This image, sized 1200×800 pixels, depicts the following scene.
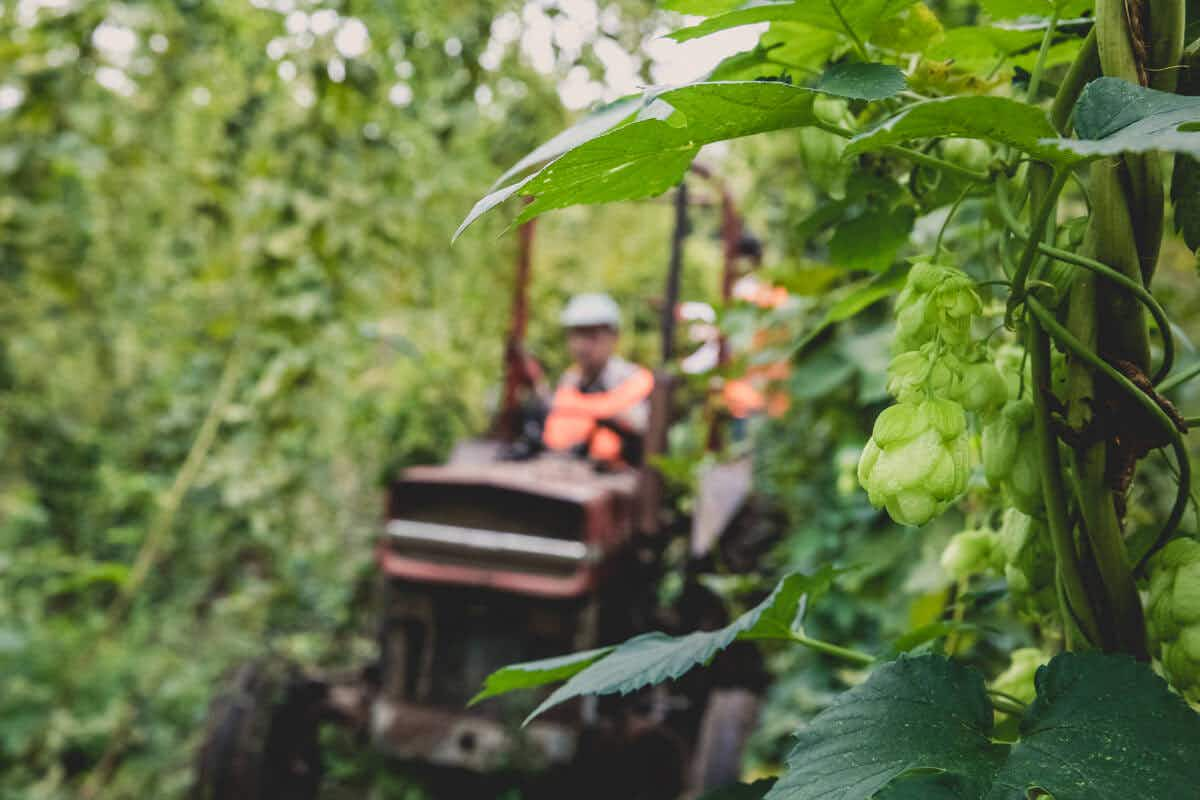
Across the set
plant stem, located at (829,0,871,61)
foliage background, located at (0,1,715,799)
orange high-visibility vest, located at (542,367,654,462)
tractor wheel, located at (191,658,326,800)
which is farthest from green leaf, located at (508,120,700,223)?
orange high-visibility vest, located at (542,367,654,462)

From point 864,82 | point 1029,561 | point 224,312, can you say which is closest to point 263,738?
point 224,312

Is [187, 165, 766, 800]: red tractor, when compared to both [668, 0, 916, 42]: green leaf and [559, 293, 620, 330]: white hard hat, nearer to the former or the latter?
[559, 293, 620, 330]: white hard hat

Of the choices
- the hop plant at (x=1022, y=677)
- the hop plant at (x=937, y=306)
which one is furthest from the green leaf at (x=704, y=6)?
the hop plant at (x=1022, y=677)

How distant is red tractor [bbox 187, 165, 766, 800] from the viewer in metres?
3.19

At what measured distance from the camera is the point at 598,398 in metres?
4.39

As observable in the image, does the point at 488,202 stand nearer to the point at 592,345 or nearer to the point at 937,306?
the point at 937,306

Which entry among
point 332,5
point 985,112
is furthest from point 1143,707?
point 332,5

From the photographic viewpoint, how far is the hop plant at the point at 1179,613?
49cm

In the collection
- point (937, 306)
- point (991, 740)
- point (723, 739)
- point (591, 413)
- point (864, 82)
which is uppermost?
point (864, 82)

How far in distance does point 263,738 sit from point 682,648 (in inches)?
123

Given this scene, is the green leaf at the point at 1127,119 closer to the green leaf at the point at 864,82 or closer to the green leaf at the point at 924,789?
the green leaf at the point at 864,82

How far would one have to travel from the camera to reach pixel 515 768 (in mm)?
3186

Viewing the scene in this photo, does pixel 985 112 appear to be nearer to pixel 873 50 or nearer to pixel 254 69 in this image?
pixel 873 50

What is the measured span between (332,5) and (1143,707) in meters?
2.50
